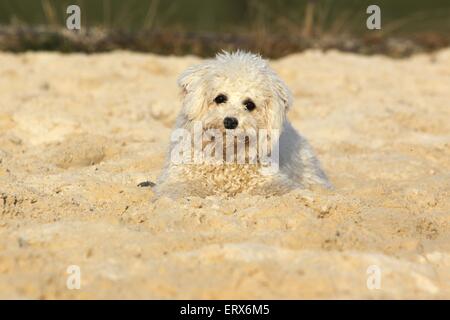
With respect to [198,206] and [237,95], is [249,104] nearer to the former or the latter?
[237,95]

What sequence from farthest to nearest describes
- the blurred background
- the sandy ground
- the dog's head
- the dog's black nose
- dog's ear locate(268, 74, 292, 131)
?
the blurred background → dog's ear locate(268, 74, 292, 131) → the dog's head → the dog's black nose → the sandy ground

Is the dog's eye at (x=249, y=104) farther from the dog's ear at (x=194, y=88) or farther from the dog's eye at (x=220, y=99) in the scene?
the dog's ear at (x=194, y=88)

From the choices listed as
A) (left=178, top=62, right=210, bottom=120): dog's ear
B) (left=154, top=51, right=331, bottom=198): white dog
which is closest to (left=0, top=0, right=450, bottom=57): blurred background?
(left=178, top=62, right=210, bottom=120): dog's ear

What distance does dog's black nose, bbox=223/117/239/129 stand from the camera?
4965 mm

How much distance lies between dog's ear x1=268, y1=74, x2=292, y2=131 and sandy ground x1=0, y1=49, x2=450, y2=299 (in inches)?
23.8

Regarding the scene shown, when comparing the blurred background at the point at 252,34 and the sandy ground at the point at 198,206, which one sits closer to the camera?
the sandy ground at the point at 198,206

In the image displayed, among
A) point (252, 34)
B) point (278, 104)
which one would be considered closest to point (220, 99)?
point (278, 104)

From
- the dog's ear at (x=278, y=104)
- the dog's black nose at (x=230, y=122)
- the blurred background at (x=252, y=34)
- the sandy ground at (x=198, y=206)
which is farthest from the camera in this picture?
the blurred background at (x=252, y=34)

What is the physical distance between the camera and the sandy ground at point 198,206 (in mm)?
3637

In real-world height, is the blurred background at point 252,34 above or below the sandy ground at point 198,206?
above

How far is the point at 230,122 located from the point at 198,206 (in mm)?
635

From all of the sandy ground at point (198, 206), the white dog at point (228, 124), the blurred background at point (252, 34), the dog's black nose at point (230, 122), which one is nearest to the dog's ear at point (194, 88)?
the white dog at point (228, 124)

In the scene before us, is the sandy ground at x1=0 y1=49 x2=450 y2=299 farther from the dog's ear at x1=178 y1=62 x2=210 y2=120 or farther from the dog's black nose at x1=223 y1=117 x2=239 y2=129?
the dog's ear at x1=178 y1=62 x2=210 y2=120
